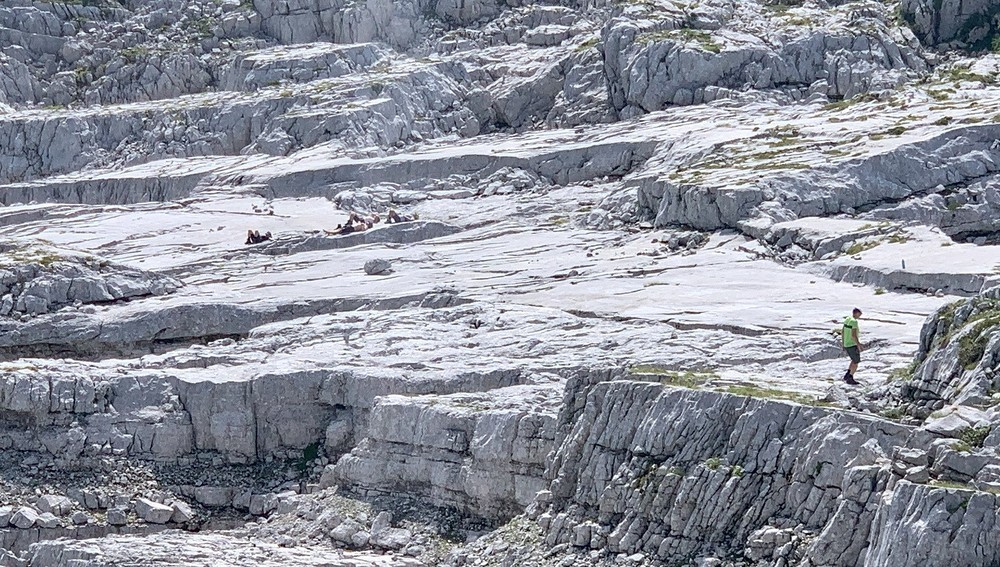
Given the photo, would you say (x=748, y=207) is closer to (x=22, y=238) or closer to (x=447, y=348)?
(x=447, y=348)

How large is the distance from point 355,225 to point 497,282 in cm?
1512

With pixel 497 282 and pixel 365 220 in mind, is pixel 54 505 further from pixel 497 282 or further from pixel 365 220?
pixel 365 220

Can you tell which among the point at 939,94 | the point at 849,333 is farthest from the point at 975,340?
the point at 939,94

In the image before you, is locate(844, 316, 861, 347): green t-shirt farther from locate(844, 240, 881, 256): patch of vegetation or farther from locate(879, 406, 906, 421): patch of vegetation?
locate(844, 240, 881, 256): patch of vegetation

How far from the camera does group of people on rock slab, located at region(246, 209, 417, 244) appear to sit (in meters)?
82.1

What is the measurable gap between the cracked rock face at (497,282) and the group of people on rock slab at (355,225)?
22 cm

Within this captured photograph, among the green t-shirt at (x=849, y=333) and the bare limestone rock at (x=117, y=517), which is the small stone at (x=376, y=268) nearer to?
the bare limestone rock at (x=117, y=517)

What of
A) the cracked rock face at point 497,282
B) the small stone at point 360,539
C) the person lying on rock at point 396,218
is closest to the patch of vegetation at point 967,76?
the cracked rock face at point 497,282

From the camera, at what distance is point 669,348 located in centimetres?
5534

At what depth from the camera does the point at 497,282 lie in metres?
69.9

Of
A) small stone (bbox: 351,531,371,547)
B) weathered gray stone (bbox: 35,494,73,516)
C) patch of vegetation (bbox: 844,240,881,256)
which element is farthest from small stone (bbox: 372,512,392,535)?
patch of vegetation (bbox: 844,240,881,256)

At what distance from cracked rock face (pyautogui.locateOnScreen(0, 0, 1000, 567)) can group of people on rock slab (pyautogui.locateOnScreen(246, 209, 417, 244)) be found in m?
0.22

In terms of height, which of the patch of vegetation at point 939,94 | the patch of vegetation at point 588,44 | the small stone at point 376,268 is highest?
the patch of vegetation at point 588,44

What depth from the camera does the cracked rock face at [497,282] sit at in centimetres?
4184
